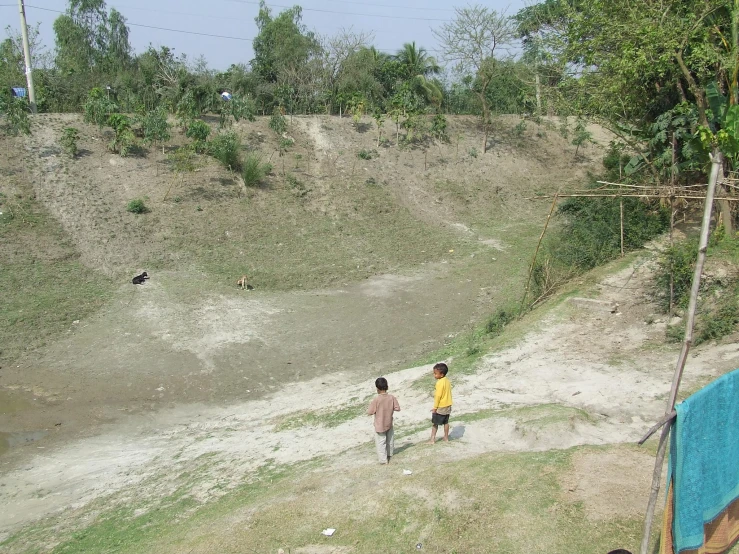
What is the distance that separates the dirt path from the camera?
7.51 meters

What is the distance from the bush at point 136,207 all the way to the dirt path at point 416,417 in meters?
9.00

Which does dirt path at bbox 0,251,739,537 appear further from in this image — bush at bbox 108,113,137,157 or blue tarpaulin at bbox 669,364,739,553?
bush at bbox 108,113,137,157

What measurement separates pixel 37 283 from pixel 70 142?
7266mm

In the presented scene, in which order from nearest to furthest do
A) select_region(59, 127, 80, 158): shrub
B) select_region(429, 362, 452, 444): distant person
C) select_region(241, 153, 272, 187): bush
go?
1. select_region(429, 362, 452, 444): distant person
2. select_region(59, 127, 80, 158): shrub
3. select_region(241, 153, 272, 187): bush

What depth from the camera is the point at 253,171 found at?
21797 mm

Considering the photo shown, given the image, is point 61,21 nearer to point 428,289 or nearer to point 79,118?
point 79,118

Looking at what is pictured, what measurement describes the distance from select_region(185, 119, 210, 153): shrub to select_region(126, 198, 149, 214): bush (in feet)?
12.3

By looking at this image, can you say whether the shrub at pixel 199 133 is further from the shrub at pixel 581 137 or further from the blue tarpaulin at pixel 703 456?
the blue tarpaulin at pixel 703 456

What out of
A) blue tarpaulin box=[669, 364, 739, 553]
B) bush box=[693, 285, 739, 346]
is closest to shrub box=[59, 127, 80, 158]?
bush box=[693, 285, 739, 346]

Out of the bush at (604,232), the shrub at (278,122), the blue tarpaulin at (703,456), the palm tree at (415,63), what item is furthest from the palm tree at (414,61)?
the blue tarpaulin at (703,456)

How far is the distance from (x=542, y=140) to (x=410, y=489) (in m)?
25.7

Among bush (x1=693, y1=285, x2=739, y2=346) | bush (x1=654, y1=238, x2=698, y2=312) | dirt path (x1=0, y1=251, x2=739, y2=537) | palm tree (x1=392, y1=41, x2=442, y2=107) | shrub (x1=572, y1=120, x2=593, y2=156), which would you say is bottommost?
dirt path (x1=0, y1=251, x2=739, y2=537)

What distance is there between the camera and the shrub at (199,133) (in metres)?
22.2

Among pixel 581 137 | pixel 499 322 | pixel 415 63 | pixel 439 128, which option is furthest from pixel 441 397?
pixel 415 63
